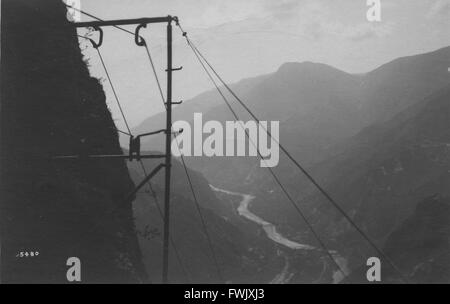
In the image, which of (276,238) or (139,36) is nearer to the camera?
(139,36)

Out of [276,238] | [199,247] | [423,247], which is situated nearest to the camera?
[423,247]

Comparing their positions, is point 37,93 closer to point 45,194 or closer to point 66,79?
point 66,79

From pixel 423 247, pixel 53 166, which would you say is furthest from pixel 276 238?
pixel 53 166

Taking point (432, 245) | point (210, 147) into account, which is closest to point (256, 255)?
point (432, 245)

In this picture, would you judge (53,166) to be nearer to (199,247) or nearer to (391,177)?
(199,247)

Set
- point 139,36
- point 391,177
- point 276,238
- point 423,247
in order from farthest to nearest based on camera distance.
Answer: point 391,177 < point 276,238 < point 423,247 < point 139,36

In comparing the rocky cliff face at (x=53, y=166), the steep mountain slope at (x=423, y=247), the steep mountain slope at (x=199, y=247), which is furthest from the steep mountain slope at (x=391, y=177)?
the rocky cliff face at (x=53, y=166)

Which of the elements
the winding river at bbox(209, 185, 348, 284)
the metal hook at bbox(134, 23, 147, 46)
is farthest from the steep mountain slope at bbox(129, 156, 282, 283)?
the metal hook at bbox(134, 23, 147, 46)
